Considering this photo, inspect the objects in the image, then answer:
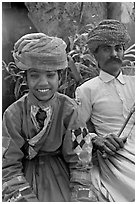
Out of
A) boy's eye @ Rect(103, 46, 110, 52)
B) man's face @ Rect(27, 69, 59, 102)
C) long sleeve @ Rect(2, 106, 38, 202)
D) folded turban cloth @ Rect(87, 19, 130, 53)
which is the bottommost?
long sleeve @ Rect(2, 106, 38, 202)

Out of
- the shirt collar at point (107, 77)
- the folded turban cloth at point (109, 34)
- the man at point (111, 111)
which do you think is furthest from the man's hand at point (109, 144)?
the folded turban cloth at point (109, 34)

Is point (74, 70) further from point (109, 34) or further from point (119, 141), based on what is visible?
point (119, 141)

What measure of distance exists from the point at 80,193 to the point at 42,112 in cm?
34

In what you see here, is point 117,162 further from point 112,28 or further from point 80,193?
point 112,28

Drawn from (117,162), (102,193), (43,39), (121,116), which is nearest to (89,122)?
(121,116)

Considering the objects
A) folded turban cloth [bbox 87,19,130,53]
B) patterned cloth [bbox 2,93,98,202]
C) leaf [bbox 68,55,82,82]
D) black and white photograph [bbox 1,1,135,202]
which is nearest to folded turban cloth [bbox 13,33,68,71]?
black and white photograph [bbox 1,1,135,202]

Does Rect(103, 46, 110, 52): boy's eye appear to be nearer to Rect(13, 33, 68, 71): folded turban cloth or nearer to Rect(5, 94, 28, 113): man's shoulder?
Rect(13, 33, 68, 71): folded turban cloth

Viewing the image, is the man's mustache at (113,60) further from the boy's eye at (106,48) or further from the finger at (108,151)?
the finger at (108,151)

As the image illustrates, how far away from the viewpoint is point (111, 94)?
171 centimetres

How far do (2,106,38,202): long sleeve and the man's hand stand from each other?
12.7 inches

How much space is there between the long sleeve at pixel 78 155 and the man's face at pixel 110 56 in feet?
1.05

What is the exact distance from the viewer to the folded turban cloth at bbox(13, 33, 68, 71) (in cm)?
140

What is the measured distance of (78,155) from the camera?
1472 mm

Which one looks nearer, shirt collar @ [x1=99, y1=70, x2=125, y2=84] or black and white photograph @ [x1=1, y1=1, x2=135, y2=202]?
black and white photograph @ [x1=1, y1=1, x2=135, y2=202]
